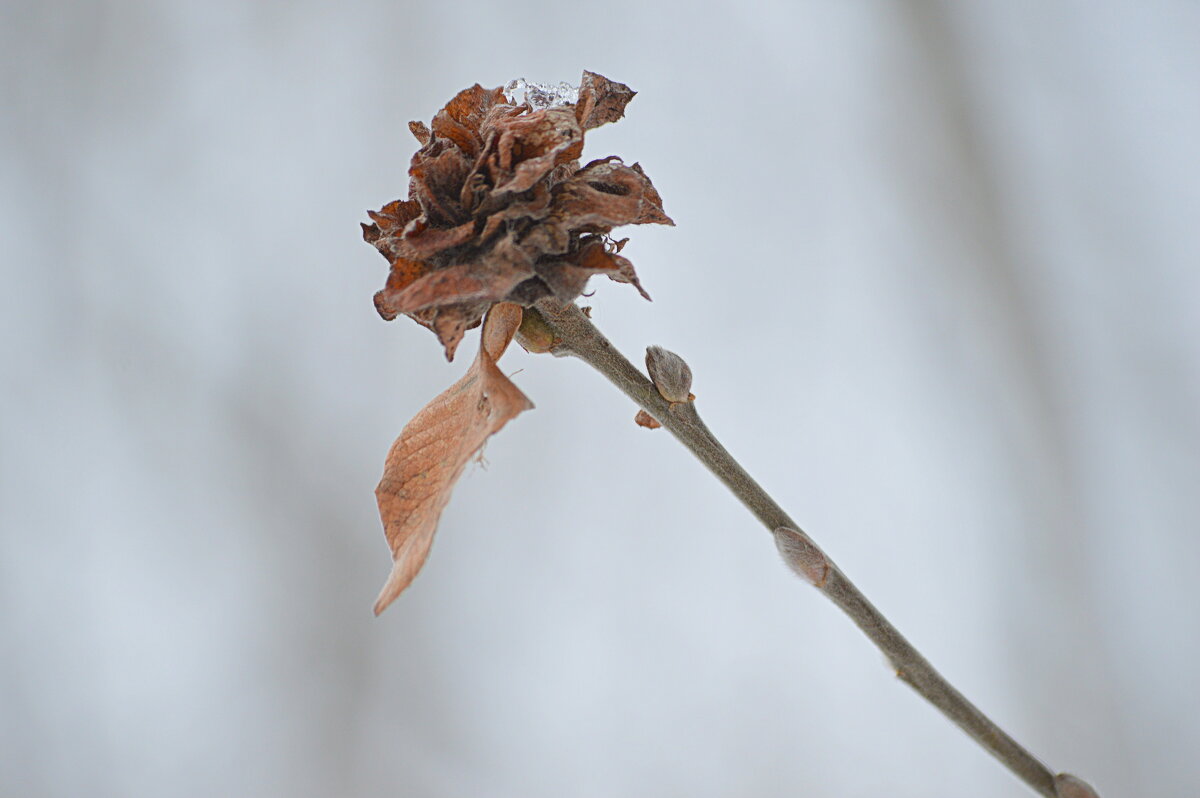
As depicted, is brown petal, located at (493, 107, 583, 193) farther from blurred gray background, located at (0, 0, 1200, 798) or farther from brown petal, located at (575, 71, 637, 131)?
blurred gray background, located at (0, 0, 1200, 798)

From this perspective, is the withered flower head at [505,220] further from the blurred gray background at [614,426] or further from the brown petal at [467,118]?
the blurred gray background at [614,426]

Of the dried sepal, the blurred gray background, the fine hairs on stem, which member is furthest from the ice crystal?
the blurred gray background

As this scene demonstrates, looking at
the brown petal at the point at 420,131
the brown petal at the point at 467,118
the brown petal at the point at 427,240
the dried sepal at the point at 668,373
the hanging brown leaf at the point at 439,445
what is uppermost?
the brown petal at the point at 420,131

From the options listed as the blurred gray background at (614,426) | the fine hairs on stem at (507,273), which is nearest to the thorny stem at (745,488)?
the fine hairs on stem at (507,273)

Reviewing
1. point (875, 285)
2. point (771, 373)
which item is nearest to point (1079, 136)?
point (875, 285)

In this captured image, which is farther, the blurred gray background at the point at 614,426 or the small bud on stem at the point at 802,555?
the blurred gray background at the point at 614,426

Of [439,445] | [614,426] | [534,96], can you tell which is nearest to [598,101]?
[534,96]
